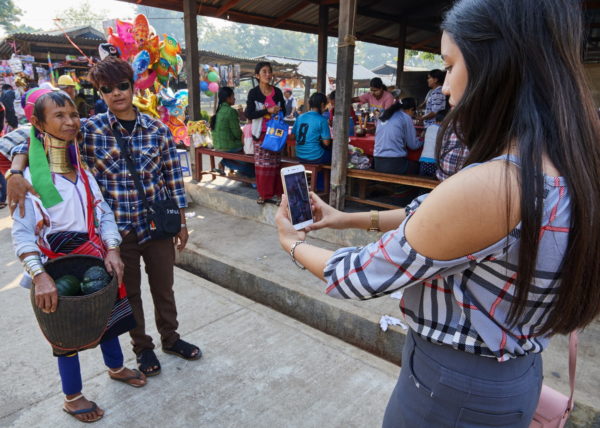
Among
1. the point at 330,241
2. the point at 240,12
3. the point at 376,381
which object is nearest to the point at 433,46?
the point at 240,12

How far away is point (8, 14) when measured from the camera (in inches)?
1174

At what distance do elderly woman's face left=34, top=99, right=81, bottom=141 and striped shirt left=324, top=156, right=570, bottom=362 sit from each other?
5.61 ft

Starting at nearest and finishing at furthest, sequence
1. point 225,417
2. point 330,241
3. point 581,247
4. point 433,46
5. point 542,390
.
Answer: point 581,247 → point 542,390 → point 225,417 → point 330,241 → point 433,46

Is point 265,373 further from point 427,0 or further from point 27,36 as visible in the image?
point 27,36

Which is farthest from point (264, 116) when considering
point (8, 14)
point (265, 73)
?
point (8, 14)

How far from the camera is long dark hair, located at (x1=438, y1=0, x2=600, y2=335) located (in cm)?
73

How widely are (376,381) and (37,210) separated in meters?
2.15

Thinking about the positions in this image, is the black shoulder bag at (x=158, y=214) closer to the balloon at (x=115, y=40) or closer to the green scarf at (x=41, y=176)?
the green scarf at (x=41, y=176)

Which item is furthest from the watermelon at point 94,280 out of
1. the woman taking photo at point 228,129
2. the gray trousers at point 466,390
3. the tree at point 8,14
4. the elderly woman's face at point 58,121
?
the tree at point 8,14

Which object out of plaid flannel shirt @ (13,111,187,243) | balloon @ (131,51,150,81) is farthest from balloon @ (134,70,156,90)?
plaid flannel shirt @ (13,111,187,243)

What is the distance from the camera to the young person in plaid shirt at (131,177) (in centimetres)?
228

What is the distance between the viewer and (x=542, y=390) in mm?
1181

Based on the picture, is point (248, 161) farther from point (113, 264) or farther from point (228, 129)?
point (113, 264)

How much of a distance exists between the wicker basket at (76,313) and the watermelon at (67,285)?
5cm
